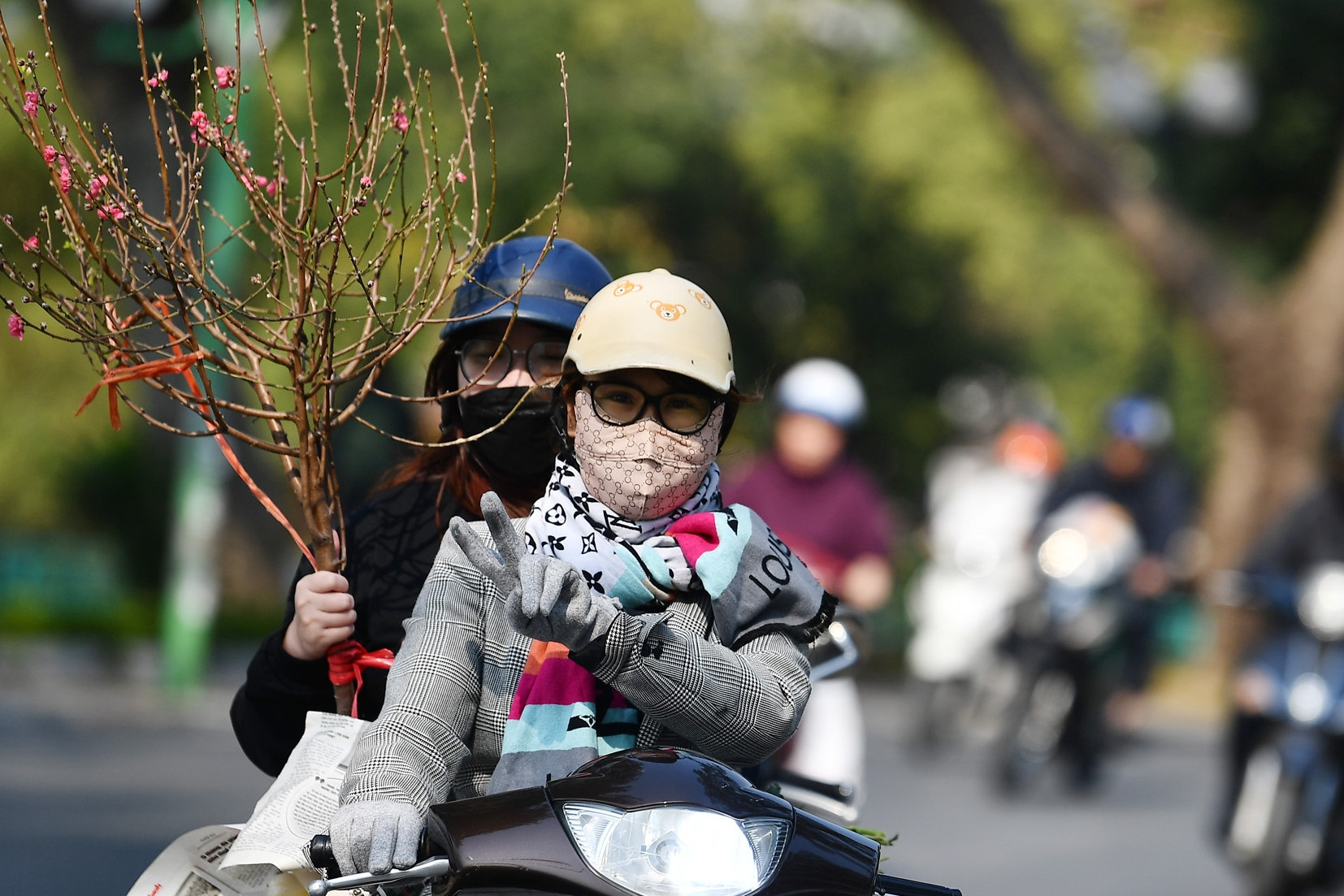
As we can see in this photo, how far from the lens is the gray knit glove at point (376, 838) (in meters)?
2.47

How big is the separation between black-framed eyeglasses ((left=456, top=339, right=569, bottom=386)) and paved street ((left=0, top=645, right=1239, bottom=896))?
372cm

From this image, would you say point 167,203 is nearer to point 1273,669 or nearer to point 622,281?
point 622,281

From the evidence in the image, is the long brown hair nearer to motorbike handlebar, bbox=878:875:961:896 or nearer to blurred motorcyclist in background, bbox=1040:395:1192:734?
motorbike handlebar, bbox=878:875:961:896

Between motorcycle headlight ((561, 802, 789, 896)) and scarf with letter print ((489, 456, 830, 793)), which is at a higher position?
scarf with letter print ((489, 456, 830, 793))

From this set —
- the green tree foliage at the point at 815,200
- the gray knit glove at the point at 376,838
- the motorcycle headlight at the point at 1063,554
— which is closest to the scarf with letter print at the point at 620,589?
the gray knit glove at the point at 376,838

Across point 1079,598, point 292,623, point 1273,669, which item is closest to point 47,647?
point 1079,598

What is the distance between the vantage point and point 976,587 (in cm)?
1370

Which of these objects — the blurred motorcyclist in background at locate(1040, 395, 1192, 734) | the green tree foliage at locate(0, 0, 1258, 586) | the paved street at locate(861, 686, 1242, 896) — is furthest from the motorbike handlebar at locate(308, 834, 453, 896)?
the green tree foliage at locate(0, 0, 1258, 586)

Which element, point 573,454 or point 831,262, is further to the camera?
point 831,262

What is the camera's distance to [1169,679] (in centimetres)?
2128

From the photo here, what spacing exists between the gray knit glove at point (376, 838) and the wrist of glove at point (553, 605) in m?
0.28

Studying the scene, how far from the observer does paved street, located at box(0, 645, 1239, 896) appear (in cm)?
805

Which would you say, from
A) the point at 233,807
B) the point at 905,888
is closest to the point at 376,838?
the point at 905,888

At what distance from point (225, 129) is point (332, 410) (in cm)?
50
